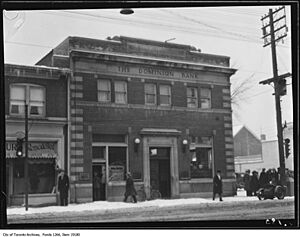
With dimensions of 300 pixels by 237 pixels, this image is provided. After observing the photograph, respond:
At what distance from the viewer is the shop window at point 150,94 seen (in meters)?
5.58

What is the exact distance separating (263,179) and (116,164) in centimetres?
154

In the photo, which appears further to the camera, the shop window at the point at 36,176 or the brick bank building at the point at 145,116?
the brick bank building at the point at 145,116

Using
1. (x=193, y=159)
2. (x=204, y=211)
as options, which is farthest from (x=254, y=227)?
(x=193, y=159)

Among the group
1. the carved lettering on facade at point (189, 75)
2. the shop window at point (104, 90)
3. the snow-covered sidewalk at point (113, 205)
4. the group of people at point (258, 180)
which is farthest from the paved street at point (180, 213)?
the carved lettering on facade at point (189, 75)

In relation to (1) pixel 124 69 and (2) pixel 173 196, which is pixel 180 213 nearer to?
(2) pixel 173 196

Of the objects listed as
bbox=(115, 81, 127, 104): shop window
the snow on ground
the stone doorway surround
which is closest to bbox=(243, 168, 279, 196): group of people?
the snow on ground

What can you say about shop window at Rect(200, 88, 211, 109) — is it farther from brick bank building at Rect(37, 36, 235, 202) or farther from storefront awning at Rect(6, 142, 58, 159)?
storefront awning at Rect(6, 142, 58, 159)

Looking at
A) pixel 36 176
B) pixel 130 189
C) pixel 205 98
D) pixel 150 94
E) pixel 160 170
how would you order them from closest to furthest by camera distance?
pixel 36 176
pixel 130 189
pixel 160 170
pixel 150 94
pixel 205 98

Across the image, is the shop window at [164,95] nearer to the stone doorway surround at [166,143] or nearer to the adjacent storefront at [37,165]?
the stone doorway surround at [166,143]

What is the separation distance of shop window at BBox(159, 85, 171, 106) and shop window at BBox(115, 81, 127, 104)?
393 mm

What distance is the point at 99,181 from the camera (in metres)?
5.37

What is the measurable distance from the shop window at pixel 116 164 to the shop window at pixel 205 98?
102cm

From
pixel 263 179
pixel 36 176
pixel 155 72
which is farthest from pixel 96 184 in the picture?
pixel 263 179

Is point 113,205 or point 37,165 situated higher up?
point 37,165
